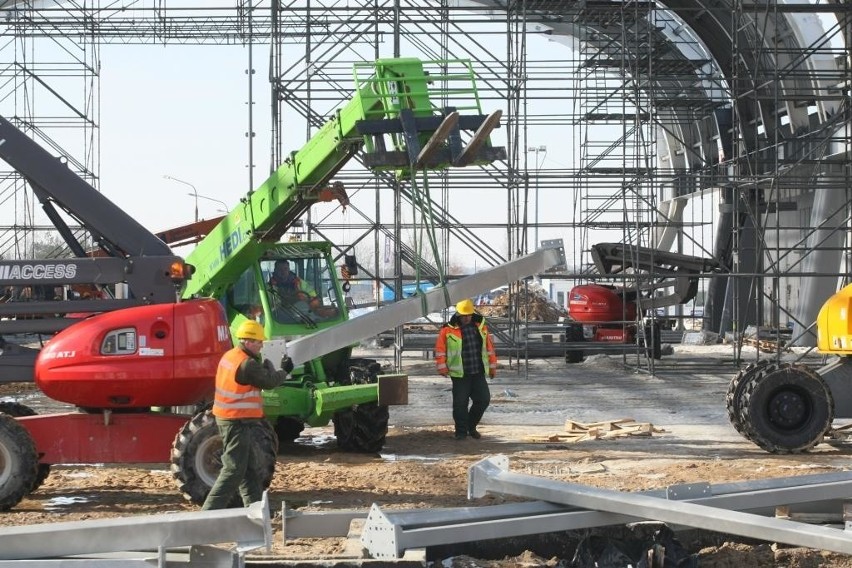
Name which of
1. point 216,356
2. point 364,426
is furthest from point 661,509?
point 364,426

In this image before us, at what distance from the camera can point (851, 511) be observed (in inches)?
349

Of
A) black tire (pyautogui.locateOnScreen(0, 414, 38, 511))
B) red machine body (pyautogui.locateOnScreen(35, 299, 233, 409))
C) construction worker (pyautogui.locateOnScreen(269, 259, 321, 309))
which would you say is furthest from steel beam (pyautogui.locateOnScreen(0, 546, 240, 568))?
construction worker (pyautogui.locateOnScreen(269, 259, 321, 309))

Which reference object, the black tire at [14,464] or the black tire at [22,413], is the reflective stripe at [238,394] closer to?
the black tire at [14,464]

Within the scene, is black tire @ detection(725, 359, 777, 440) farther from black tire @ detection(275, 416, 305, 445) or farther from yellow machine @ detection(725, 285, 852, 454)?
black tire @ detection(275, 416, 305, 445)

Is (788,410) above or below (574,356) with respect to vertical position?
below

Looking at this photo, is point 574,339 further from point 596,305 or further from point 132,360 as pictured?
point 132,360

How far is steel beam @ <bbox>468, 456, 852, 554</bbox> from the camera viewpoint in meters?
7.87

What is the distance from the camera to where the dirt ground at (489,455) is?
35.8ft

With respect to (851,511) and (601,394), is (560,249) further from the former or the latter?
(601,394)

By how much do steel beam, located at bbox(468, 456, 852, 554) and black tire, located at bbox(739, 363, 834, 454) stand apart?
6.39 meters

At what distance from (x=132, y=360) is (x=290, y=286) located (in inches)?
151

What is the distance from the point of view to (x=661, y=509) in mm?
8141

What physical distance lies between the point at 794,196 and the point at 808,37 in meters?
4.40

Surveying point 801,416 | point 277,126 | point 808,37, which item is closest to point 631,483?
point 801,416
